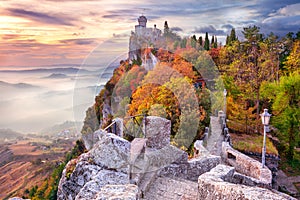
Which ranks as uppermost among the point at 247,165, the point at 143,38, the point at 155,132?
the point at 143,38

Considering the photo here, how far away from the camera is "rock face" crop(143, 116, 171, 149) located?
7.95m

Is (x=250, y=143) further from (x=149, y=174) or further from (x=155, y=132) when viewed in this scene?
(x=149, y=174)

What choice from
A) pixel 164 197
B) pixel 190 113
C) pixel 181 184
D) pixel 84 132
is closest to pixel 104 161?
pixel 164 197

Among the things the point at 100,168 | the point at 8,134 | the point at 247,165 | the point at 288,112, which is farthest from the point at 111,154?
the point at 288,112

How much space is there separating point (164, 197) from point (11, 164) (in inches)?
421

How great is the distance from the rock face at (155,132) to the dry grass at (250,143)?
9.54m

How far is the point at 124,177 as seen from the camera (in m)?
4.73

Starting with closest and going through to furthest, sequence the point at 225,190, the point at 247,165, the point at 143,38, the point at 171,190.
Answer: the point at 225,190
the point at 171,190
the point at 247,165
the point at 143,38

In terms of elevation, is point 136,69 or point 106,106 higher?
point 136,69

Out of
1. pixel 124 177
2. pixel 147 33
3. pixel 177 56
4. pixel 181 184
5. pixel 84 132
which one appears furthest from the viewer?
pixel 147 33

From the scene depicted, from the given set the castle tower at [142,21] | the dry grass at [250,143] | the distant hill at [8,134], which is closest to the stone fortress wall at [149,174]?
the dry grass at [250,143]

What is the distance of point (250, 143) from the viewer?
1736 centimetres

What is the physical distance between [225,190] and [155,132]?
12.1 feet

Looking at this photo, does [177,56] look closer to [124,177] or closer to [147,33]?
[147,33]
